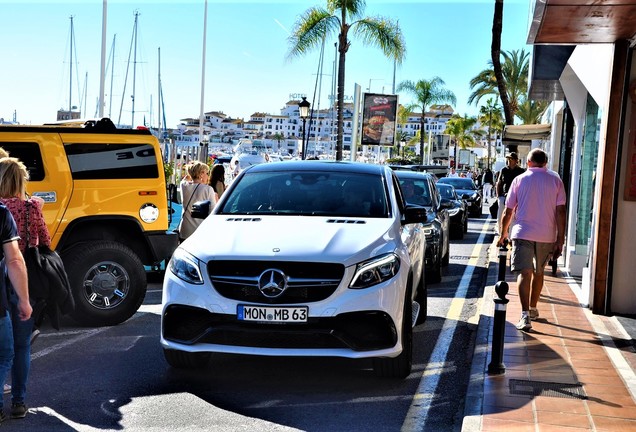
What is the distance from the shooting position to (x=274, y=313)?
610 cm

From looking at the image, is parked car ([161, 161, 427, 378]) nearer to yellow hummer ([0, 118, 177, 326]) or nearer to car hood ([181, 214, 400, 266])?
car hood ([181, 214, 400, 266])

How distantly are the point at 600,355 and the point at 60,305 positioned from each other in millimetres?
4554

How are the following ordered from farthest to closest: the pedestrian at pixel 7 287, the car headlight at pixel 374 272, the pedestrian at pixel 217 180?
the pedestrian at pixel 217 180 < the car headlight at pixel 374 272 < the pedestrian at pixel 7 287

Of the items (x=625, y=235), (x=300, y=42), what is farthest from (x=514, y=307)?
(x=300, y=42)

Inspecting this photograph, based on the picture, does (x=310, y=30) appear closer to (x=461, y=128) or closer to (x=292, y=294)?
(x=292, y=294)

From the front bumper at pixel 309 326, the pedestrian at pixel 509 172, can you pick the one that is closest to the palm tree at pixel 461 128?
the pedestrian at pixel 509 172

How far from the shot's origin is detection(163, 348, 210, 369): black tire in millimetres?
6684

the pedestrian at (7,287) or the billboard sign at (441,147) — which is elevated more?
the billboard sign at (441,147)

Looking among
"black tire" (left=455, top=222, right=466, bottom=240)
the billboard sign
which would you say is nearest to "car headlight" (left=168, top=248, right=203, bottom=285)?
"black tire" (left=455, top=222, right=466, bottom=240)

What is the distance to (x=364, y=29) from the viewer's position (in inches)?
1307

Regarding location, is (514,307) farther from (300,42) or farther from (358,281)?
(300,42)

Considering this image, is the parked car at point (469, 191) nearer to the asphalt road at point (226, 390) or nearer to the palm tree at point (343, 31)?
the palm tree at point (343, 31)

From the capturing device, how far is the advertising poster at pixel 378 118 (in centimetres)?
3409

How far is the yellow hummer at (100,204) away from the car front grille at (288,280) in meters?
2.82
